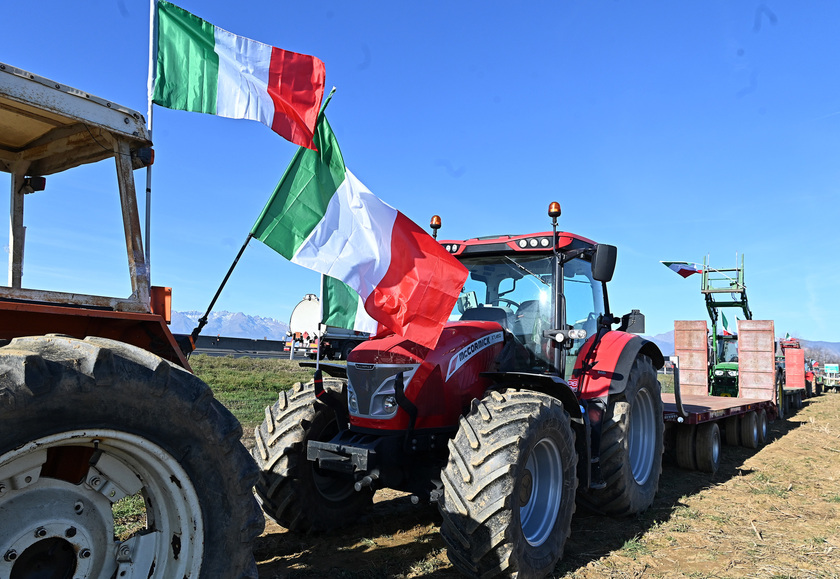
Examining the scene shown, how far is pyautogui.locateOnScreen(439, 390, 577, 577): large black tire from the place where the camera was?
3643 mm

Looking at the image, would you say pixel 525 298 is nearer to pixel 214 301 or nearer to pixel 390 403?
pixel 390 403

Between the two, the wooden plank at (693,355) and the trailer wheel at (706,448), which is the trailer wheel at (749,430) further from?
the trailer wheel at (706,448)

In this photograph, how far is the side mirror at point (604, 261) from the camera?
4953mm

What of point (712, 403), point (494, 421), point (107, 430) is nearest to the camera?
point (107, 430)

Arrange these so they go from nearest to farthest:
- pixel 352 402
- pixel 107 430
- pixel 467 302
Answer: pixel 107 430 → pixel 352 402 → pixel 467 302

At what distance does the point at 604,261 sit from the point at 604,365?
43.6 inches

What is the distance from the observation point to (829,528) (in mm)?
5414

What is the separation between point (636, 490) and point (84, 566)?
4614mm

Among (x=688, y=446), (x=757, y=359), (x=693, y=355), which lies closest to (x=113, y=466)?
(x=688, y=446)

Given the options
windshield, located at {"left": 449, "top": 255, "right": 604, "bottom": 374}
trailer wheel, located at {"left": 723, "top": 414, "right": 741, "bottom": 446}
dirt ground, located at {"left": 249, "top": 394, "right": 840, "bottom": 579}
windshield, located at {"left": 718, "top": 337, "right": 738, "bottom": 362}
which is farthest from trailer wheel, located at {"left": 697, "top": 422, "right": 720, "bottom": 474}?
windshield, located at {"left": 718, "top": 337, "right": 738, "bottom": 362}

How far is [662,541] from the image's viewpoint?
16.2 feet

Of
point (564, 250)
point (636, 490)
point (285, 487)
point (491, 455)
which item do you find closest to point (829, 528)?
point (636, 490)

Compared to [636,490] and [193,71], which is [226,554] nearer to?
[193,71]

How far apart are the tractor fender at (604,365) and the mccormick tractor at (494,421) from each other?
0.01 metres
